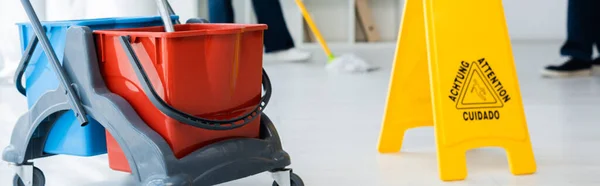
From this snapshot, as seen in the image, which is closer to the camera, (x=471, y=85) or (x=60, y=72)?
(x=60, y=72)

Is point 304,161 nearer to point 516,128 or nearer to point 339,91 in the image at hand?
point 516,128

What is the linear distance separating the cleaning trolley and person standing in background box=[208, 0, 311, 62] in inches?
96.2

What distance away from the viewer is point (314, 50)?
4.73 meters

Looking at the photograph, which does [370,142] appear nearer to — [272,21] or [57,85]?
[57,85]

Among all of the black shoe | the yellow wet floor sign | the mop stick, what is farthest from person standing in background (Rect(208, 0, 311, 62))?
the yellow wet floor sign

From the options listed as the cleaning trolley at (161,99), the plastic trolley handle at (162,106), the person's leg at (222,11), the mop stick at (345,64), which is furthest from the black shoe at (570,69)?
the plastic trolley handle at (162,106)

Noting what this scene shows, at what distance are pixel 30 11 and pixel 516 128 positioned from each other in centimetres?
95

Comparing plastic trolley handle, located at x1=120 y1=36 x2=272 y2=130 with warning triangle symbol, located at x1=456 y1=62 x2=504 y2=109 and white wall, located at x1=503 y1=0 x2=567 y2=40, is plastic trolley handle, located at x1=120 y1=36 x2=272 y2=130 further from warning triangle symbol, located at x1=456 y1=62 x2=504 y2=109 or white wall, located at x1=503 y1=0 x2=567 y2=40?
white wall, located at x1=503 y1=0 x2=567 y2=40

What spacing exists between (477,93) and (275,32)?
8.01ft

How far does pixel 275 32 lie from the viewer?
3967 mm

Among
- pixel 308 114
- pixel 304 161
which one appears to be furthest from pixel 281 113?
pixel 304 161

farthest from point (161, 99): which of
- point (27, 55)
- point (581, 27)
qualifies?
point (581, 27)

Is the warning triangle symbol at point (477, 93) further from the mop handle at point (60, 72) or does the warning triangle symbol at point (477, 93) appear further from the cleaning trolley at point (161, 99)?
the mop handle at point (60, 72)

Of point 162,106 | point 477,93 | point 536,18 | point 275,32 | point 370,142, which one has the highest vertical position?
point 162,106
